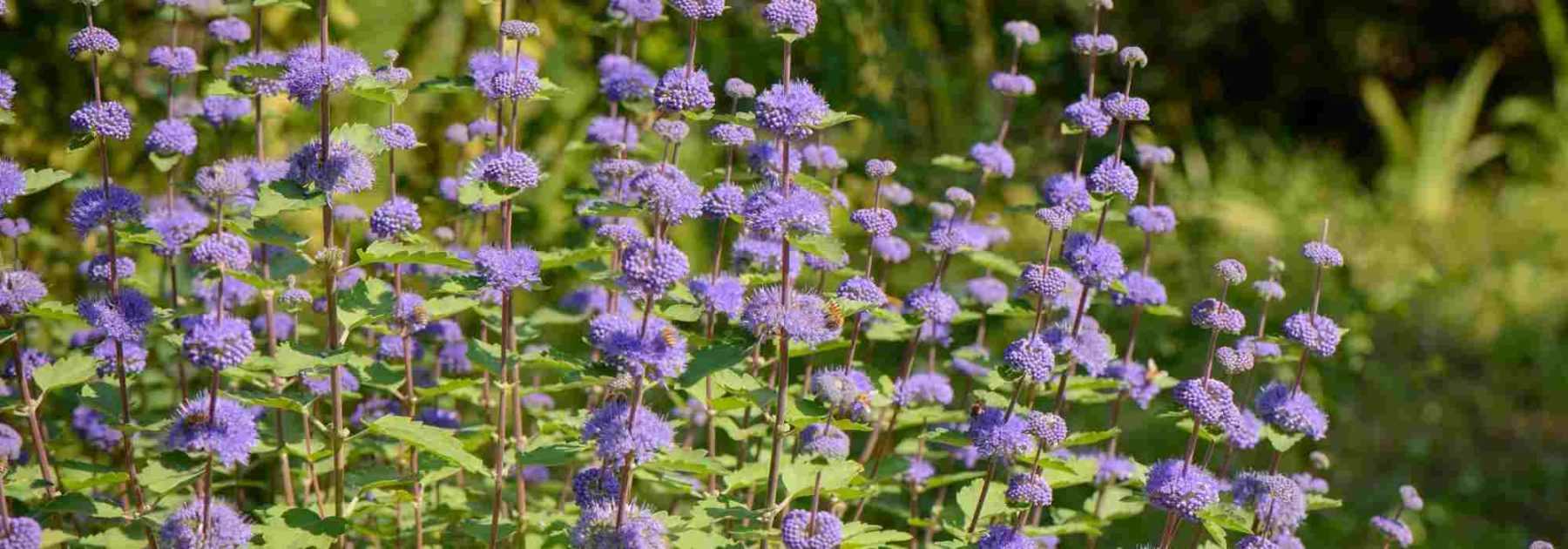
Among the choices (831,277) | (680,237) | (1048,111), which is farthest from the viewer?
(1048,111)

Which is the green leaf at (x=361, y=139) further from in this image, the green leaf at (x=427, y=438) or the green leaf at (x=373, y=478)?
the green leaf at (x=373, y=478)

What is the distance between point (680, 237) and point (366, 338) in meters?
2.42

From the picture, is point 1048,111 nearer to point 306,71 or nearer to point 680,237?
point 680,237

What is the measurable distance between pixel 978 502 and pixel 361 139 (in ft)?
5.12

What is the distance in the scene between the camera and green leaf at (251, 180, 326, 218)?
8.75 ft

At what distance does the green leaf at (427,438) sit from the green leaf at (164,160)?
1.00m

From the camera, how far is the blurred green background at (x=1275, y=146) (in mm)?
5461

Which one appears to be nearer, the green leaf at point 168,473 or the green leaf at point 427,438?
the green leaf at point 427,438

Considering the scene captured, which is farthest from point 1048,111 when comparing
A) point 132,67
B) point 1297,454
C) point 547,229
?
point 132,67

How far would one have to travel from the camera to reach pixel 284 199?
2.73 metres

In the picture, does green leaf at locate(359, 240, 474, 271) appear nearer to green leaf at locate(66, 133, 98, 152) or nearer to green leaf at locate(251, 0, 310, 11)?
green leaf at locate(251, 0, 310, 11)

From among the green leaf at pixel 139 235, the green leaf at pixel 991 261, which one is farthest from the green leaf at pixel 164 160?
the green leaf at pixel 991 261

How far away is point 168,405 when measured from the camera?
13.8 ft

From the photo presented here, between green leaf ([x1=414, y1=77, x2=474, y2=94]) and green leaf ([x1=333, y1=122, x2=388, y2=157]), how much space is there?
0.60 feet
